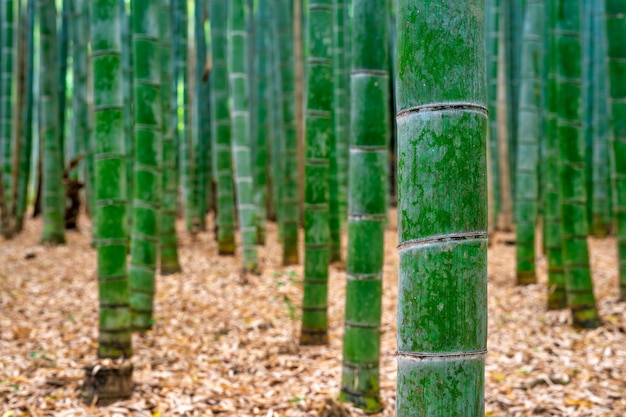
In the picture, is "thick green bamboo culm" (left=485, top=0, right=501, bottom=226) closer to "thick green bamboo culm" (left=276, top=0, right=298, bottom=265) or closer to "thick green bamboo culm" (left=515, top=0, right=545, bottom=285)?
"thick green bamboo culm" (left=515, top=0, right=545, bottom=285)

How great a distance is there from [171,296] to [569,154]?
261 cm

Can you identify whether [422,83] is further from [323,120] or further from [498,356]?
[498,356]

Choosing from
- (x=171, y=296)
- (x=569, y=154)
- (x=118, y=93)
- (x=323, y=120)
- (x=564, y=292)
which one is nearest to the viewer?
(x=118, y=93)

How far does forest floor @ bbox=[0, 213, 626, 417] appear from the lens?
251 centimetres

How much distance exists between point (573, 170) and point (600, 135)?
141 inches

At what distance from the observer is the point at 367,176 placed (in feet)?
7.03

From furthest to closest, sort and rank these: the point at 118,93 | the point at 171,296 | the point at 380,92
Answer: the point at 171,296, the point at 118,93, the point at 380,92

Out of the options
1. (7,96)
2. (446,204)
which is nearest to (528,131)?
(446,204)

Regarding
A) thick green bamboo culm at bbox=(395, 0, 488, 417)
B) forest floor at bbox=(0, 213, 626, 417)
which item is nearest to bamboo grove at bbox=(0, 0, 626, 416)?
thick green bamboo culm at bbox=(395, 0, 488, 417)

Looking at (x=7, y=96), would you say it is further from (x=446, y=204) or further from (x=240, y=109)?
(x=446, y=204)

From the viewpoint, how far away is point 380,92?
2.21 metres

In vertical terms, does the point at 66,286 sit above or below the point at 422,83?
below

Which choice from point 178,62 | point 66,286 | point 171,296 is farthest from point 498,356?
point 178,62

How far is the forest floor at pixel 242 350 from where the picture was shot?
2.51 m
